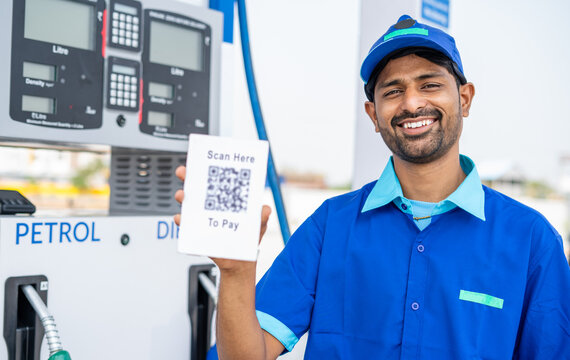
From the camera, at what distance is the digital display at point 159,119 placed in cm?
163

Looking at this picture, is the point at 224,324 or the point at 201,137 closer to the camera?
the point at 201,137

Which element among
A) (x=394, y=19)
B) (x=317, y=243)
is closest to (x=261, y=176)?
(x=317, y=243)

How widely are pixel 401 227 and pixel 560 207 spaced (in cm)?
2179

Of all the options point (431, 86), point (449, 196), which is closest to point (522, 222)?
point (449, 196)

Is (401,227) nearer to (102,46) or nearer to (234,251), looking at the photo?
(234,251)

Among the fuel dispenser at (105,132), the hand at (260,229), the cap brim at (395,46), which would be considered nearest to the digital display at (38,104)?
the fuel dispenser at (105,132)

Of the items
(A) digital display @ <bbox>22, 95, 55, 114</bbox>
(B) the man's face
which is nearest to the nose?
(B) the man's face

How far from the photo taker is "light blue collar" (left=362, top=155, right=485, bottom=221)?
1.34 m

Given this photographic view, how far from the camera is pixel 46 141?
4.83ft

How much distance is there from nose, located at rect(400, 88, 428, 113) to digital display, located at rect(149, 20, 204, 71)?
648 mm

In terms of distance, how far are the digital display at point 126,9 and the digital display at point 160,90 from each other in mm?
190

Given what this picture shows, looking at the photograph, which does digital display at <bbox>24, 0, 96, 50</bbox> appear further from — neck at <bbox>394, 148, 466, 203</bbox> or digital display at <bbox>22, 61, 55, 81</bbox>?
neck at <bbox>394, 148, 466, 203</bbox>

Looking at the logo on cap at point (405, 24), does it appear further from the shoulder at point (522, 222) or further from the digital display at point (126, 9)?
the digital display at point (126, 9)

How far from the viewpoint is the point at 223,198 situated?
873 mm
